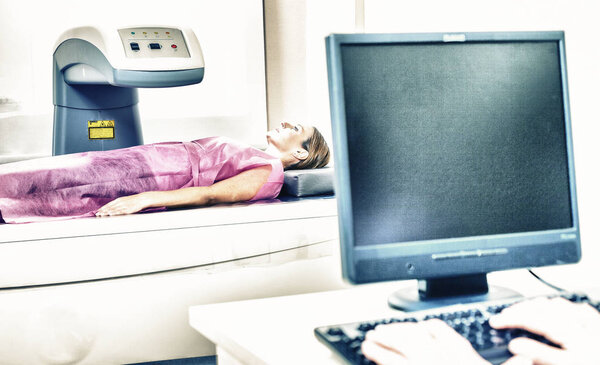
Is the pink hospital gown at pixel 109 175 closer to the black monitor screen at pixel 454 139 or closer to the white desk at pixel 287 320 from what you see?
the white desk at pixel 287 320

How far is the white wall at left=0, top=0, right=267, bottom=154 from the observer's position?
257cm

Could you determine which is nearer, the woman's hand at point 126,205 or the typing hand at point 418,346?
the typing hand at point 418,346

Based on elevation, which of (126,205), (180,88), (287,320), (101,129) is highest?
(180,88)

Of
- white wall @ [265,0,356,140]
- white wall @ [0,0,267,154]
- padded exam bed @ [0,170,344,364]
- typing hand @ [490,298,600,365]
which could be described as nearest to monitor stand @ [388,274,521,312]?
typing hand @ [490,298,600,365]

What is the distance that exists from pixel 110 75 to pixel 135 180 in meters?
0.34

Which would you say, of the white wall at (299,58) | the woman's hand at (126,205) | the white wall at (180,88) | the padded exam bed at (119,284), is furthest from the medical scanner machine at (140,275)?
the white wall at (180,88)

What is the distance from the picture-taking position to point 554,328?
679 millimetres

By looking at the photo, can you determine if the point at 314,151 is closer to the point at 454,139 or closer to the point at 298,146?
the point at 298,146

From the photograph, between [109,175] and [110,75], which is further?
[110,75]

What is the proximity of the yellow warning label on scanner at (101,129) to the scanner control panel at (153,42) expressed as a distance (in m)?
0.38

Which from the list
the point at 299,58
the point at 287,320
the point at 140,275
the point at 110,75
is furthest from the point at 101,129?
the point at 287,320

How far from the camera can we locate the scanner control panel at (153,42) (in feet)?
5.83

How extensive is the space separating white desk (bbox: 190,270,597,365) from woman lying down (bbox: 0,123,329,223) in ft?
2.28

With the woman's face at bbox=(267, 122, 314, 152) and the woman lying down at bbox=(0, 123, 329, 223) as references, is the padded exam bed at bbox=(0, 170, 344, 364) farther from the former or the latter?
the woman's face at bbox=(267, 122, 314, 152)
